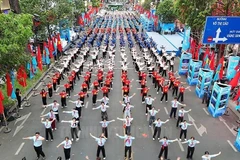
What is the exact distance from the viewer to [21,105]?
15.4 metres

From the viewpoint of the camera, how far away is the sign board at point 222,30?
13.6 meters

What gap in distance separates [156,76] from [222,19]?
5.79 m

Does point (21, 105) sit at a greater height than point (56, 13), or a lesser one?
lesser

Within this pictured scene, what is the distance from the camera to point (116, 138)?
11820 millimetres

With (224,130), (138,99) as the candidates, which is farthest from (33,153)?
(224,130)

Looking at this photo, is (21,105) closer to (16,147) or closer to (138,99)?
(16,147)

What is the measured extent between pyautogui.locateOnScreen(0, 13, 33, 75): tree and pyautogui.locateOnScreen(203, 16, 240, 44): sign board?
9343 mm

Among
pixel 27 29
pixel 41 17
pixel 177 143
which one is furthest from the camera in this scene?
pixel 41 17

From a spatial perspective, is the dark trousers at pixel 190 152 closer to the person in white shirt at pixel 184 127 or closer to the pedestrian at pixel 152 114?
the person in white shirt at pixel 184 127

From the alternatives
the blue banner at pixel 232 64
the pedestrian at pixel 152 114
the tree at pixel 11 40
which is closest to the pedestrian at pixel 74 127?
the pedestrian at pixel 152 114

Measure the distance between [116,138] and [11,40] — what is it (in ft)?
21.4

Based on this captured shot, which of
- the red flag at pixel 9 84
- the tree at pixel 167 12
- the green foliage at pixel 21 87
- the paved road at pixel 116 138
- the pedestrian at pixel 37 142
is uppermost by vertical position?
the tree at pixel 167 12

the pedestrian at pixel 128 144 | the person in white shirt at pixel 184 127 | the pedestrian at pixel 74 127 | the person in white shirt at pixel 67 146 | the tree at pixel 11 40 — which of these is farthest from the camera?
the tree at pixel 11 40

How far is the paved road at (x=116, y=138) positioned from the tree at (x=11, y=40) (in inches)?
128
